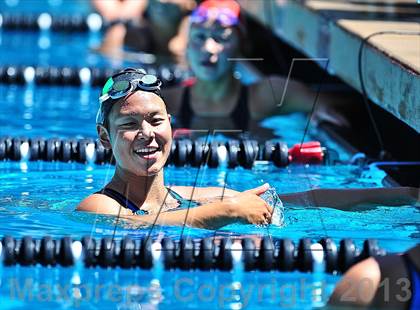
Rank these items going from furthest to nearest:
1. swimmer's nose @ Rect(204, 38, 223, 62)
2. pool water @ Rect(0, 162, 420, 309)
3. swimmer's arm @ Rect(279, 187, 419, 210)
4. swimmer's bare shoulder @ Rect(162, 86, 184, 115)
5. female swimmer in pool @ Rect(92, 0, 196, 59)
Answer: female swimmer in pool @ Rect(92, 0, 196, 59), swimmer's bare shoulder @ Rect(162, 86, 184, 115), swimmer's nose @ Rect(204, 38, 223, 62), swimmer's arm @ Rect(279, 187, 419, 210), pool water @ Rect(0, 162, 420, 309)

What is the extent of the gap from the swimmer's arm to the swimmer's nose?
177 centimetres

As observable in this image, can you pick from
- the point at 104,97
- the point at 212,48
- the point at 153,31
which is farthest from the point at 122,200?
the point at 153,31

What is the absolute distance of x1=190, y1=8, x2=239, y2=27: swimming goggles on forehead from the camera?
21.1 ft

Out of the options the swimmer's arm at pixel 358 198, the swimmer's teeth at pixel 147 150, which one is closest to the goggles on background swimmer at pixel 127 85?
the swimmer's teeth at pixel 147 150

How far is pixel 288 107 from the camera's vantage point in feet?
21.7

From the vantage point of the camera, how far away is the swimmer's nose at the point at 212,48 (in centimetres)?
639

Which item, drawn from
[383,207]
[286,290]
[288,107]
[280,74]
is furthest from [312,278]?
[280,74]

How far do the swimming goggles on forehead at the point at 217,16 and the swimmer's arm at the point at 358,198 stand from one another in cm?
189

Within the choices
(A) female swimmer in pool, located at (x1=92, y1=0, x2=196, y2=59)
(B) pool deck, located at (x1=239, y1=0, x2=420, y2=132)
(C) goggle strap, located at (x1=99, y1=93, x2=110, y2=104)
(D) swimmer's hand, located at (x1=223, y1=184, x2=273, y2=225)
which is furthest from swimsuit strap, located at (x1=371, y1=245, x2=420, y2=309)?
(A) female swimmer in pool, located at (x1=92, y1=0, x2=196, y2=59)

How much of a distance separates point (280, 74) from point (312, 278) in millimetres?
4634

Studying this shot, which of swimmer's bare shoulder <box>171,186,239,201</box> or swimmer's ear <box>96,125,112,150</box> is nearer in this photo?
swimmer's ear <box>96,125,112,150</box>

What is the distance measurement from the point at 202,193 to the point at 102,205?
1.93 ft

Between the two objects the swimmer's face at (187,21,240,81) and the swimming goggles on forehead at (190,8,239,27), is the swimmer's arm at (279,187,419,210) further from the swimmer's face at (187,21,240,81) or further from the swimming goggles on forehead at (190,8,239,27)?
the swimming goggles on forehead at (190,8,239,27)

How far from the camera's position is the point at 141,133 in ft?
14.1
